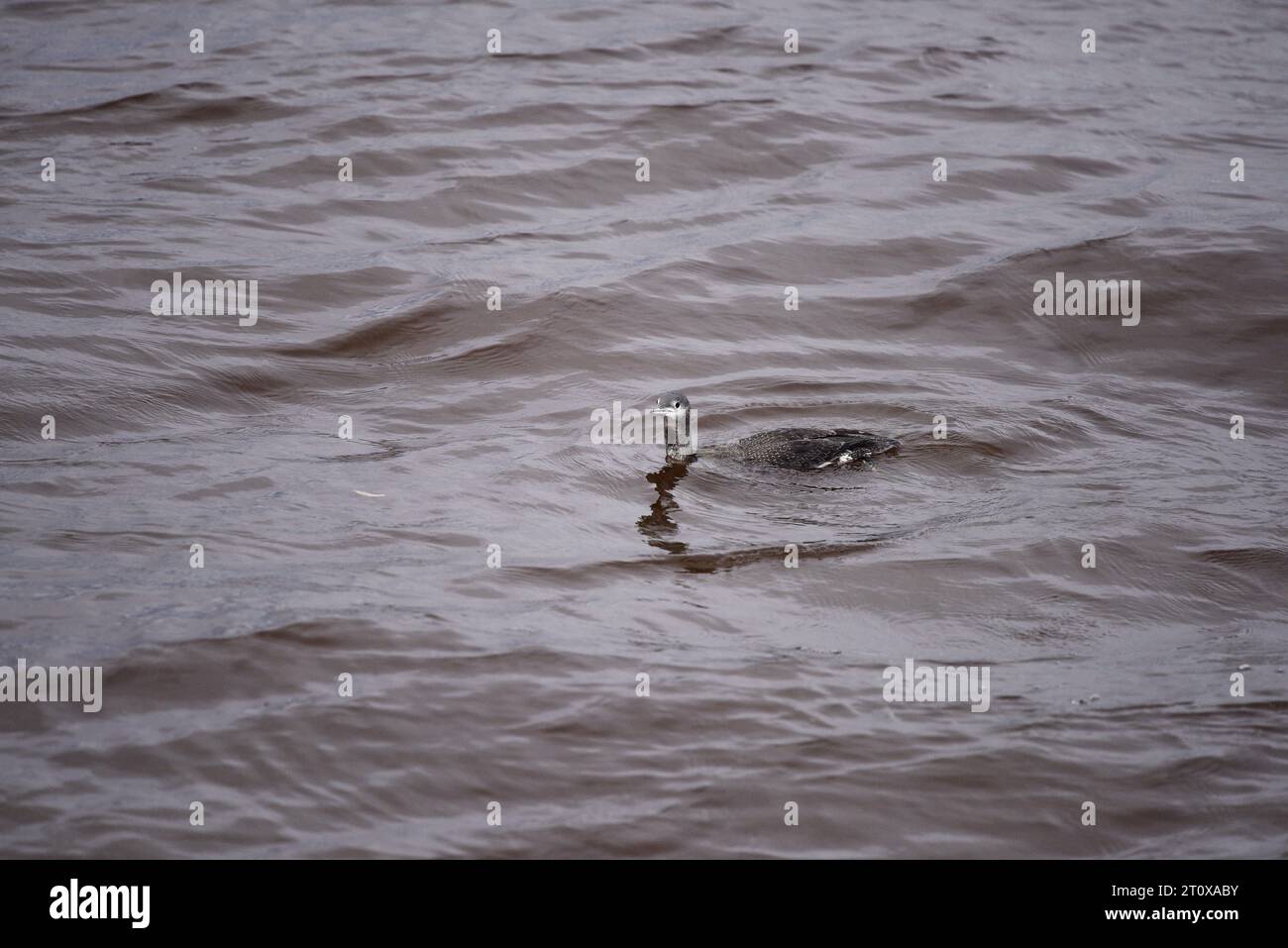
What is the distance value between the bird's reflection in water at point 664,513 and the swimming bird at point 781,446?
0.41ft


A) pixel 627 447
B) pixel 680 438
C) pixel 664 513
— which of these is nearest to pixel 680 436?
pixel 680 438

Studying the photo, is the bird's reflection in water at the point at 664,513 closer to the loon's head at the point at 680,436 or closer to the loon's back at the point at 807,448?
the loon's head at the point at 680,436

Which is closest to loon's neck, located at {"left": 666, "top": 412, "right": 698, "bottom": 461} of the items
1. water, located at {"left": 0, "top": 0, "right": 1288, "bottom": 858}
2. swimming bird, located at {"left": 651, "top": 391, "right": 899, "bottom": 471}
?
swimming bird, located at {"left": 651, "top": 391, "right": 899, "bottom": 471}

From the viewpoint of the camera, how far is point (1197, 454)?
8.96 meters

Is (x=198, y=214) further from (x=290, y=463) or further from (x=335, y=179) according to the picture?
(x=290, y=463)

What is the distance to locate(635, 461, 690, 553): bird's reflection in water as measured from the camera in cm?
758

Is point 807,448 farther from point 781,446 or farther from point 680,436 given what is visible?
point 680,436

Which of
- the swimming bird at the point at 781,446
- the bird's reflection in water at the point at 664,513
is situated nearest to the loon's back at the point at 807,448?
the swimming bird at the point at 781,446

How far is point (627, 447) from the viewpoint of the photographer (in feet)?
29.4

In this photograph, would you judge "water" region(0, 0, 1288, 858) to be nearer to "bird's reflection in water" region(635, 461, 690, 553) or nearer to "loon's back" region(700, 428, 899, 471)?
"bird's reflection in water" region(635, 461, 690, 553)

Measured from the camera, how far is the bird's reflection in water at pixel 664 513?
7578mm

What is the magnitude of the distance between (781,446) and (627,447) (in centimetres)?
103

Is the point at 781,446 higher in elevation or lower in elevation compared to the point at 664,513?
higher

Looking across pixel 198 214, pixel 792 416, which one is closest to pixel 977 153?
pixel 792 416
